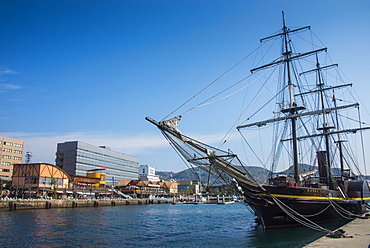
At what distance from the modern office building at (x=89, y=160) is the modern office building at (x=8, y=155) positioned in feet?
49.0

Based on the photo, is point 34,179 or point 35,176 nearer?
point 35,176

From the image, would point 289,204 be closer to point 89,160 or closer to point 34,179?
point 34,179

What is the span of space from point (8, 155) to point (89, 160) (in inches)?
1190

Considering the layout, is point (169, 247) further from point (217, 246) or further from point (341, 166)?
point (341, 166)

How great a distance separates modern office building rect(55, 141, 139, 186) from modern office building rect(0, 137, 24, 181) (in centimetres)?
1494

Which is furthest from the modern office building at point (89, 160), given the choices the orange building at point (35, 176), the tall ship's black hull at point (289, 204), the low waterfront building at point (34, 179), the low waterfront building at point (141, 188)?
the tall ship's black hull at point (289, 204)

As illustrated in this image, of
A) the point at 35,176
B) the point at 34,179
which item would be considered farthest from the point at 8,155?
the point at 35,176

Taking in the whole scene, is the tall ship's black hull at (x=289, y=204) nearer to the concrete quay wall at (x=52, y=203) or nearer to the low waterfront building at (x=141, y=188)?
the concrete quay wall at (x=52, y=203)

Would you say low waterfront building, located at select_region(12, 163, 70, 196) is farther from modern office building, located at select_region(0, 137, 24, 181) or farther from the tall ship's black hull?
the tall ship's black hull

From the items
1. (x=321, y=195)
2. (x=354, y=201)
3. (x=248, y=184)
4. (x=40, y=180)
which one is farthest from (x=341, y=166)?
(x=40, y=180)

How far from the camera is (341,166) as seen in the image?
193 ft

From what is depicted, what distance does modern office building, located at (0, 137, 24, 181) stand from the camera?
338 ft

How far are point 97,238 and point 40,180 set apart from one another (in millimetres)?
59863

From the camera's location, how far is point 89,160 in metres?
124
